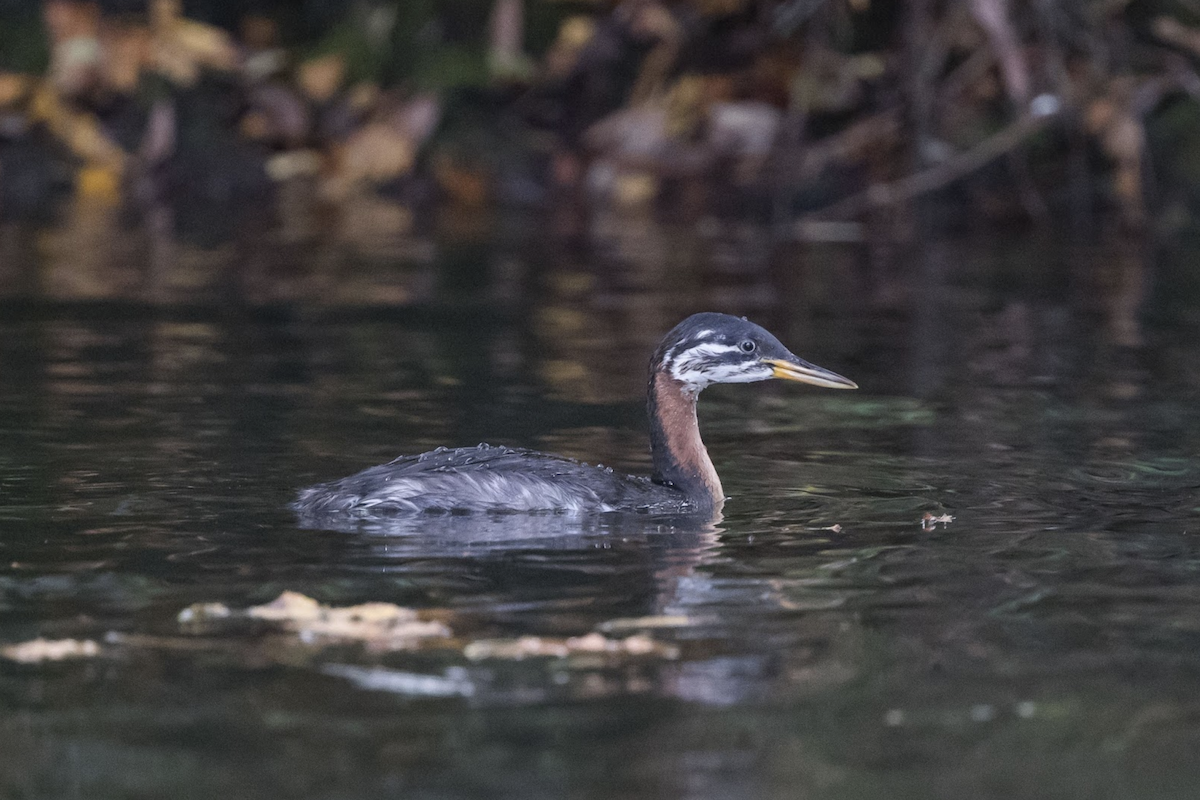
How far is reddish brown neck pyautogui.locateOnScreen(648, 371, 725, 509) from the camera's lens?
384 inches

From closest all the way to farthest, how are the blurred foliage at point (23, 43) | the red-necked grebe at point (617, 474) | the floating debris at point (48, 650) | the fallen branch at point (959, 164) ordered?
1. the floating debris at point (48, 650)
2. the red-necked grebe at point (617, 474)
3. the fallen branch at point (959, 164)
4. the blurred foliage at point (23, 43)

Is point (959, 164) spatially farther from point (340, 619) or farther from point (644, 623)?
point (340, 619)

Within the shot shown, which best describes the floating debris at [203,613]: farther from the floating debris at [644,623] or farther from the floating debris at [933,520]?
the floating debris at [933,520]

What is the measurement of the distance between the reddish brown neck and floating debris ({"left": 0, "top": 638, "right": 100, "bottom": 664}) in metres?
3.43

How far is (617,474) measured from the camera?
9578 mm

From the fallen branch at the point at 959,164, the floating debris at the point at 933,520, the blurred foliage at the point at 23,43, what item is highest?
the blurred foliage at the point at 23,43

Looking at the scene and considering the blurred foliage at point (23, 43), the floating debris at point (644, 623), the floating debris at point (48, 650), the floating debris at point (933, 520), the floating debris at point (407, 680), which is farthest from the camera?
the blurred foliage at point (23, 43)

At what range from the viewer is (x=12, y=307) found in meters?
16.2

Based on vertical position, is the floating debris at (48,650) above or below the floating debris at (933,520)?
above

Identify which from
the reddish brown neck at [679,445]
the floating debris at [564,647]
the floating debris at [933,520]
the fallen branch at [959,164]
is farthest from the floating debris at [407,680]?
the fallen branch at [959,164]

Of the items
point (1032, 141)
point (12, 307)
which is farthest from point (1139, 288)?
point (12, 307)

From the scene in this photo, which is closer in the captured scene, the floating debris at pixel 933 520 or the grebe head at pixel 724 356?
the floating debris at pixel 933 520

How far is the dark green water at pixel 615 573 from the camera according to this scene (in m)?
5.84

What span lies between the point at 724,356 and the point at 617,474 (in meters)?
0.82
